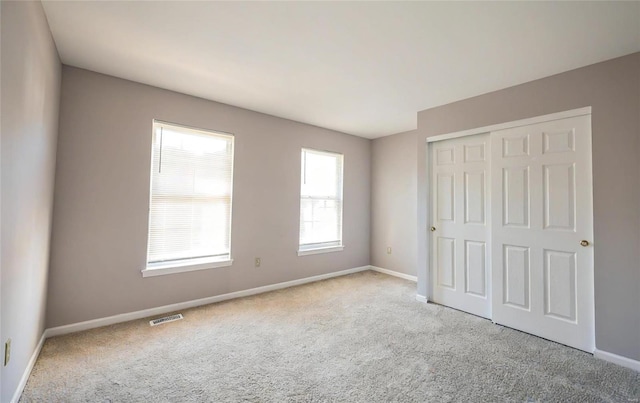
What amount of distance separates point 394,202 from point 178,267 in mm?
3402

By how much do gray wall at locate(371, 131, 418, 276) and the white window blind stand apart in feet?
8.76

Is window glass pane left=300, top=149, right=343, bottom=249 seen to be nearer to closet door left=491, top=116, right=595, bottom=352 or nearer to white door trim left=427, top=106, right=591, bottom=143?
white door trim left=427, top=106, right=591, bottom=143

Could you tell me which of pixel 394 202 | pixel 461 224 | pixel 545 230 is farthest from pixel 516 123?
pixel 394 202

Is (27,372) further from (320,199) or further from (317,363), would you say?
(320,199)

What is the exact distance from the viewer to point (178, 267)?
10.3ft

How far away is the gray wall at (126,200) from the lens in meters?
2.58

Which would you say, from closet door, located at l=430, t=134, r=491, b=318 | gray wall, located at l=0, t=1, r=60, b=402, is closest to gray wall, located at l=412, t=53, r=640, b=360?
closet door, located at l=430, t=134, r=491, b=318

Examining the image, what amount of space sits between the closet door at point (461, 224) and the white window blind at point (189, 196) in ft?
8.54

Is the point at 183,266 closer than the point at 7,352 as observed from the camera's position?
No

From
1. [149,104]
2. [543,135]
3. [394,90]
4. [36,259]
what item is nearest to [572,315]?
[543,135]

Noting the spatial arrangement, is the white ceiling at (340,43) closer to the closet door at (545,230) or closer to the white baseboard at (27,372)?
the closet door at (545,230)

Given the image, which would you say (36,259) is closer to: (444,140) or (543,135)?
(444,140)

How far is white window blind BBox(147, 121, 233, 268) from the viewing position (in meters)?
3.10

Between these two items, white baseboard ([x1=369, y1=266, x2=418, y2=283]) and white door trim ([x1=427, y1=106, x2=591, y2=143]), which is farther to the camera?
white baseboard ([x1=369, y1=266, x2=418, y2=283])
